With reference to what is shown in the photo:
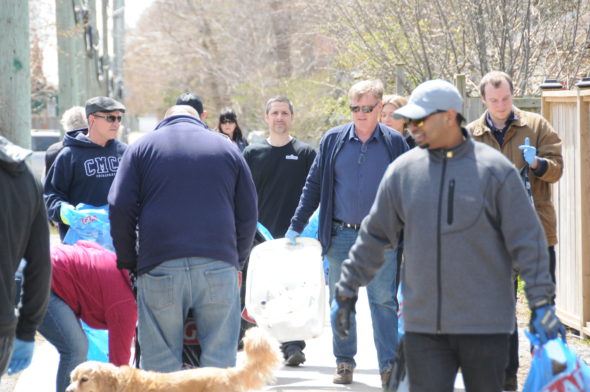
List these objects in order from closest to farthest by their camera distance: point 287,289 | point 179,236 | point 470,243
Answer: point 470,243, point 179,236, point 287,289

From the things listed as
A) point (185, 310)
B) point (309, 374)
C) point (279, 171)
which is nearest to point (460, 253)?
point (185, 310)

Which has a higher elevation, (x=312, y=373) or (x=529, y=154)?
(x=529, y=154)

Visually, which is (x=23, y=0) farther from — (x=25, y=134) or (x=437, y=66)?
(x=437, y=66)

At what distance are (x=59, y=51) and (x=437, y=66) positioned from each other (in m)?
7.97

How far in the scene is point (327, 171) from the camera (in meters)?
6.95

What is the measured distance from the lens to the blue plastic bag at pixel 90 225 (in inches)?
253

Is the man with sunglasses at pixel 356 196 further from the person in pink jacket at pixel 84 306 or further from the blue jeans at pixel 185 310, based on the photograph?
the person in pink jacket at pixel 84 306

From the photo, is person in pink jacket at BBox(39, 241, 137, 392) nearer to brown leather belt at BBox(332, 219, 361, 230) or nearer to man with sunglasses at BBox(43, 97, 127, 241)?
man with sunglasses at BBox(43, 97, 127, 241)

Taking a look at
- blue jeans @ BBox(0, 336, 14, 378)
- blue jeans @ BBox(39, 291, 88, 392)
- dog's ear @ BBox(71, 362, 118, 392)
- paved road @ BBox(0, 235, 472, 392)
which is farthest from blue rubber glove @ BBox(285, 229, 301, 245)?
blue jeans @ BBox(0, 336, 14, 378)

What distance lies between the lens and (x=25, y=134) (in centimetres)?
821

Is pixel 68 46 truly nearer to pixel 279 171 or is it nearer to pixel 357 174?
pixel 279 171

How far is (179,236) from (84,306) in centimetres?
75

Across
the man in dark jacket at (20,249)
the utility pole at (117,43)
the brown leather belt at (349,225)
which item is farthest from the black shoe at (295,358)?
the utility pole at (117,43)

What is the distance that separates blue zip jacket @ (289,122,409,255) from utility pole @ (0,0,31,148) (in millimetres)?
2565
